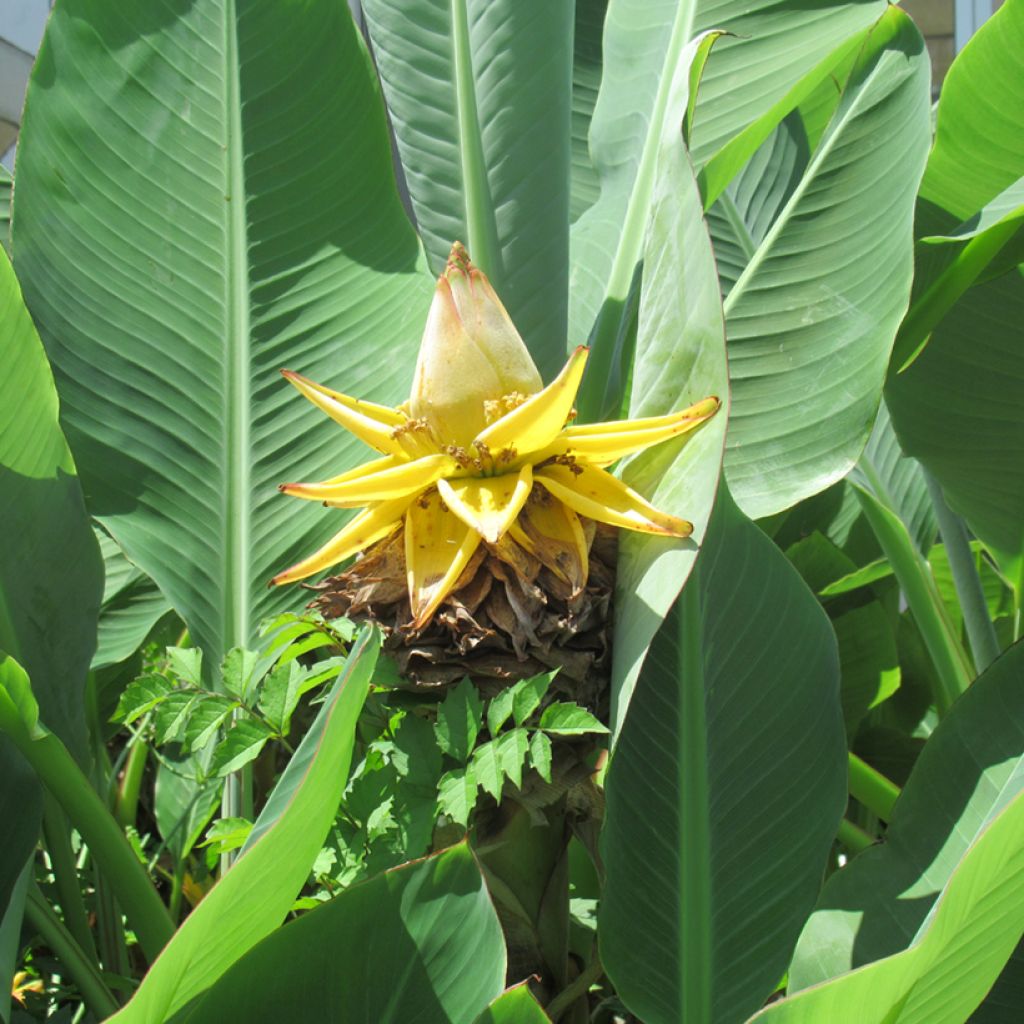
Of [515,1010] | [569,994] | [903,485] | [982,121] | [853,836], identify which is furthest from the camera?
[903,485]

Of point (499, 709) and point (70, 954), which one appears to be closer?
point (499, 709)

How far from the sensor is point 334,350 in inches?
37.3

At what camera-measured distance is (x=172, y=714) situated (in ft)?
2.35

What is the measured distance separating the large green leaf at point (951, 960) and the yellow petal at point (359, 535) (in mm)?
336

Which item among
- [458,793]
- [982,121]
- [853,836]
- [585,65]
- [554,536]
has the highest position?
[585,65]

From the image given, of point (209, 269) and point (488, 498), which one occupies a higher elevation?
point (209, 269)

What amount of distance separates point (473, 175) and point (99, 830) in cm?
55

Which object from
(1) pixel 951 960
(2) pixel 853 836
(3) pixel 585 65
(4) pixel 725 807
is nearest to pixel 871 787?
(2) pixel 853 836

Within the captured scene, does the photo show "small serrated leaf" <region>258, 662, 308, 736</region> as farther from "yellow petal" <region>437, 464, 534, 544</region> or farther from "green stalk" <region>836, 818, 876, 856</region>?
"green stalk" <region>836, 818, 876, 856</region>

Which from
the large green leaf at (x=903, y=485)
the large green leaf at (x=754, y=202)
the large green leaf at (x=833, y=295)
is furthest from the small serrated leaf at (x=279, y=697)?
the large green leaf at (x=903, y=485)

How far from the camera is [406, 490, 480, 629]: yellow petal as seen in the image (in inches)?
25.7

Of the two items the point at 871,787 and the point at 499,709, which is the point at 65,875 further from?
the point at 871,787

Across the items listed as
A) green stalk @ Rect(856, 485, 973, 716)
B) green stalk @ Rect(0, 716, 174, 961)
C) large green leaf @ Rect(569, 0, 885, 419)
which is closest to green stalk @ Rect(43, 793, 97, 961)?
green stalk @ Rect(0, 716, 174, 961)

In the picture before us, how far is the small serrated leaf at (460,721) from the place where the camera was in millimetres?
647
